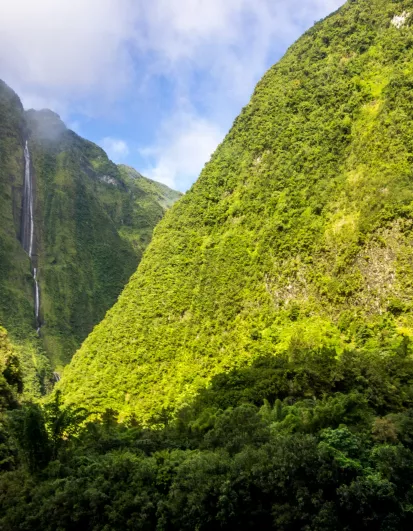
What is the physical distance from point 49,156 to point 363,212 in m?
Result: 111

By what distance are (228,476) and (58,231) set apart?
11070cm

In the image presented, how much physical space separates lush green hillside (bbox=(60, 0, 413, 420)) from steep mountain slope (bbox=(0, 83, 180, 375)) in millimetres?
46431

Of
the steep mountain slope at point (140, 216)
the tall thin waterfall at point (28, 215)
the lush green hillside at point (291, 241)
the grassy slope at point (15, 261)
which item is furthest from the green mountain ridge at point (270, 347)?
the steep mountain slope at point (140, 216)

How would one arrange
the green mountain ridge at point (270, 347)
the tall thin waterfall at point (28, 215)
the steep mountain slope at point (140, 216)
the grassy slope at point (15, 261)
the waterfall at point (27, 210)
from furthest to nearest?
1. the steep mountain slope at point (140, 216)
2. the waterfall at point (27, 210)
3. the tall thin waterfall at point (28, 215)
4. the grassy slope at point (15, 261)
5. the green mountain ridge at point (270, 347)

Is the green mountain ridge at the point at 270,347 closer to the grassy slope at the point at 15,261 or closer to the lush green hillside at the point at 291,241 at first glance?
the lush green hillside at the point at 291,241

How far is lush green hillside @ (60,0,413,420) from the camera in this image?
3400 centimetres

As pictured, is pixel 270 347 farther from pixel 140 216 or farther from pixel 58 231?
pixel 140 216

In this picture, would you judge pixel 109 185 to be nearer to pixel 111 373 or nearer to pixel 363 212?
pixel 111 373

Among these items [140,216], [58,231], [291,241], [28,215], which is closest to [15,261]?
[58,231]

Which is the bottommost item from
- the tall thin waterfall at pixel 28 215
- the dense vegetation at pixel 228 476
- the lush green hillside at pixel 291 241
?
the dense vegetation at pixel 228 476

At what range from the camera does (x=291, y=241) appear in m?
41.0

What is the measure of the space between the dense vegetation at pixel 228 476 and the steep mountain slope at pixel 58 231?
69.1 meters

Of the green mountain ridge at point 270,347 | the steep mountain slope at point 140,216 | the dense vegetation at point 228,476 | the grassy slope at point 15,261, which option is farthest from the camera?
the steep mountain slope at point 140,216

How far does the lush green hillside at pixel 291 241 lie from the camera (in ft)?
112
